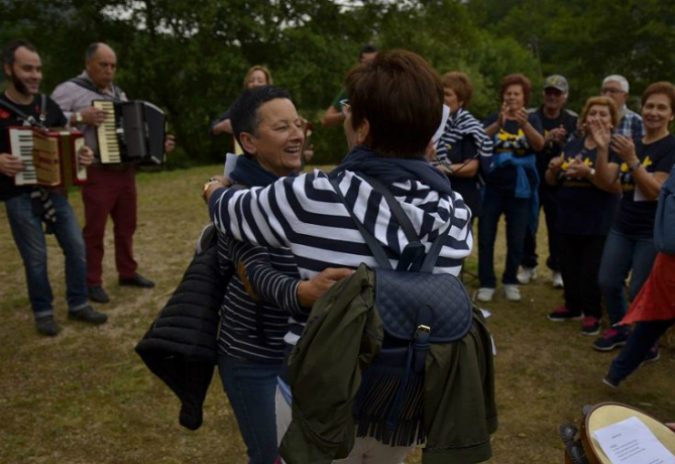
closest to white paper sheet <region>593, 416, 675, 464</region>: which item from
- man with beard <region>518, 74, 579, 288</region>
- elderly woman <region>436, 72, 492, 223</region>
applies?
elderly woman <region>436, 72, 492, 223</region>

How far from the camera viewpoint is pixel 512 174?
550 centimetres

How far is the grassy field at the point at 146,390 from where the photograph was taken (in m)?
3.53

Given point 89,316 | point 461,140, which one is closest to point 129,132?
point 89,316

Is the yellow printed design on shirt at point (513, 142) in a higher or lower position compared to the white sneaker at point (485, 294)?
higher

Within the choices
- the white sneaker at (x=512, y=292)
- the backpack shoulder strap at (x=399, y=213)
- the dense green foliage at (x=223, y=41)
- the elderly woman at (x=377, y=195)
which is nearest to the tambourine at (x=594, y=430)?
the elderly woman at (x=377, y=195)

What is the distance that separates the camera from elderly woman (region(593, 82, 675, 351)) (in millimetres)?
4137

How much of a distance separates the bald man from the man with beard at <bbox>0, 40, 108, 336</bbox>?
0.42m

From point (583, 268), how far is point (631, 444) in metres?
3.14

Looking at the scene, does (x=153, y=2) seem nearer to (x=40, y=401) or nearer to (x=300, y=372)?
(x=40, y=401)

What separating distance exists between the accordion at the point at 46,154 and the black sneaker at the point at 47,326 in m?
1.05

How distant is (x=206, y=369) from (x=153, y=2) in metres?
A: 19.0

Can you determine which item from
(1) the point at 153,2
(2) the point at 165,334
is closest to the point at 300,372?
(2) the point at 165,334

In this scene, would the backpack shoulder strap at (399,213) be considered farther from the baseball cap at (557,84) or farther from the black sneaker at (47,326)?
the baseball cap at (557,84)

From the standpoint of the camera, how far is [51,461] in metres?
3.38
